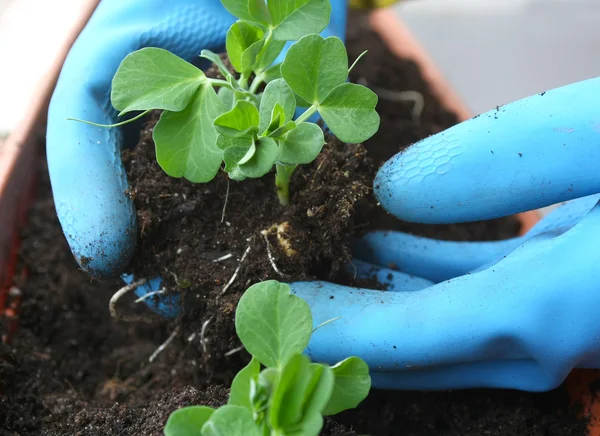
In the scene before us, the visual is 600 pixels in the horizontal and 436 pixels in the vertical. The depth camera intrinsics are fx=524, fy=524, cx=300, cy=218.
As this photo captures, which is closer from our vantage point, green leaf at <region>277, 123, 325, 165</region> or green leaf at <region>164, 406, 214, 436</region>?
green leaf at <region>164, 406, 214, 436</region>

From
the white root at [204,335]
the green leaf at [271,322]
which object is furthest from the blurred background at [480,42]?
the green leaf at [271,322]

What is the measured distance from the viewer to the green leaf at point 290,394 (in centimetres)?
49

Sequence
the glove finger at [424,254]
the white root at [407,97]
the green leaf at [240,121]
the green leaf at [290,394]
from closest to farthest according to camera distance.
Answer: the green leaf at [290,394] → the green leaf at [240,121] → the glove finger at [424,254] → the white root at [407,97]

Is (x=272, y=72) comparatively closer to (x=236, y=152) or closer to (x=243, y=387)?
(x=236, y=152)

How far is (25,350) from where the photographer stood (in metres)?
0.97

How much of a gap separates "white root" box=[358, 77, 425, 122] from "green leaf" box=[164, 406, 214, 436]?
1038 mm

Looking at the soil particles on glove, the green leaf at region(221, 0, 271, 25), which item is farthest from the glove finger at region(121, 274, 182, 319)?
the green leaf at region(221, 0, 271, 25)

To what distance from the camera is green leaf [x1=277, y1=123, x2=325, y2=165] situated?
2.17 feet

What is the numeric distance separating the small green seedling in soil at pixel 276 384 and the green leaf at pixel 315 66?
0.89 ft

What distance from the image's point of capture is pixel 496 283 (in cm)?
71

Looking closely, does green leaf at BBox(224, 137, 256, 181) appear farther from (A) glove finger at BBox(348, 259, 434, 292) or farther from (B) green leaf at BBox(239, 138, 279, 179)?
(A) glove finger at BBox(348, 259, 434, 292)

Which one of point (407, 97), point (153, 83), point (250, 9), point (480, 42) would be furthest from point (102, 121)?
point (480, 42)

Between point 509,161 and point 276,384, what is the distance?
0.42 metres

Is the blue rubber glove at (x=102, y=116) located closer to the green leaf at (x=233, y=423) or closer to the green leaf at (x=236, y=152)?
the green leaf at (x=236, y=152)
